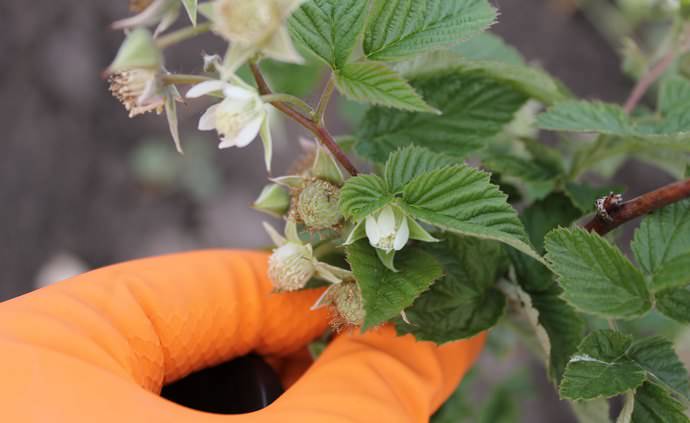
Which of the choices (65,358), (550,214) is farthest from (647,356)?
(65,358)

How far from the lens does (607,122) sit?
21.3 inches

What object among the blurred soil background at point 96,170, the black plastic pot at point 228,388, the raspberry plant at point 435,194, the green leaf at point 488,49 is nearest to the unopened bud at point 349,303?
the raspberry plant at point 435,194

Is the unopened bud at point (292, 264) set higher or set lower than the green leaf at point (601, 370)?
higher

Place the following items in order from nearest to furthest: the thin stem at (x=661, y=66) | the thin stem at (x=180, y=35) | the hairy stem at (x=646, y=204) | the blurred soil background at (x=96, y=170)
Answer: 1. the thin stem at (x=180, y=35)
2. the hairy stem at (x=646, y=204)
3. the thin stem at (x=661, y=66)
4. the blurred soil background at (x=96, y=170)

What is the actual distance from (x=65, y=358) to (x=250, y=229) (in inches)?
44.7

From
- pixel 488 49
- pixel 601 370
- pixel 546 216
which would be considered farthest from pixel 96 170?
pixel 601 370

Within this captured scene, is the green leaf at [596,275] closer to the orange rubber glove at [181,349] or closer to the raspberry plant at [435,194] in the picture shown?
the raspberry plant at [435,194]

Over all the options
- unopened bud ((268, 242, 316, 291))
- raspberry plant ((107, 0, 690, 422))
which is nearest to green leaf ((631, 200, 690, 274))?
raspberry plant ((107, 0, 690, 422))

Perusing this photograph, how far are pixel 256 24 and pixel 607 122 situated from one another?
290 millimetres

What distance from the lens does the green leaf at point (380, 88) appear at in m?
0.45

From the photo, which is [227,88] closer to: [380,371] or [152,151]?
[380,371]

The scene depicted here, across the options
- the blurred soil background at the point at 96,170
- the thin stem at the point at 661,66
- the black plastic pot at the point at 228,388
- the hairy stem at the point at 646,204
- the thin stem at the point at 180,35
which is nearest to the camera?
the thin stem at the point at 180,35

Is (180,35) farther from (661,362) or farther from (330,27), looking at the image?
(661,362)

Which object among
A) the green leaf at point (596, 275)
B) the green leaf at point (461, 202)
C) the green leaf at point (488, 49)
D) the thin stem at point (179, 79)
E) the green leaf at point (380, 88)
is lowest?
the green leaf at point (596, 275)
